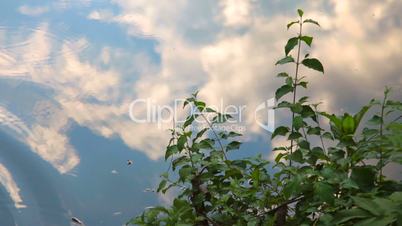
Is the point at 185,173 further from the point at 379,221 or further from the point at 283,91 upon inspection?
the point at 379,221

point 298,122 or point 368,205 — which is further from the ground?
point 298,122

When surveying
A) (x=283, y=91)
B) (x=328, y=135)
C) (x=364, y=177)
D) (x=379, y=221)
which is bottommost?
(x=379, y=221)

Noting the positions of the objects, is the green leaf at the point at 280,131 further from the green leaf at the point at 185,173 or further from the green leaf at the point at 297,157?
the green leaf at the point at 185,173

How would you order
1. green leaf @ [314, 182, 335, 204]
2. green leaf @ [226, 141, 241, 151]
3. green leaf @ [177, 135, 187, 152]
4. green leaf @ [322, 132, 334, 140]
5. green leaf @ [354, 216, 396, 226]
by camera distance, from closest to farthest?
green leaf @ [354, 216, 396, 226] → green leaf @ [314, 182, 335, 204] → green leaf @ [322, 132, 334, 140] → green leaf @ [177, 135, 187, 152] → green leaf @ [226, 141, 241, 151]

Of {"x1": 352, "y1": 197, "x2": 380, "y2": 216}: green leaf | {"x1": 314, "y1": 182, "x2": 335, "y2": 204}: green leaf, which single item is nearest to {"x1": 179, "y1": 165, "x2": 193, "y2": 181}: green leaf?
{"x1": 314, "y1": 182, "x2": 335, "y2": 204}: green leaf

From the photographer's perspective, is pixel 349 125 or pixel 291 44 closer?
pixel 349 125

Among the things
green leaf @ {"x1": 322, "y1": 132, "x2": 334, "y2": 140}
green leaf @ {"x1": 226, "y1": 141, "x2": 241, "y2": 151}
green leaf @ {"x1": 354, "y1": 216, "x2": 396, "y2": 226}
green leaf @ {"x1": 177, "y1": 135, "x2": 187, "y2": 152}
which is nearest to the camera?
green leaf @ {"x1": 354, "y1": 216, "x2": 396, "y2": 226}

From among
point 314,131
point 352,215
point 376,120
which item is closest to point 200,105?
point 314,131


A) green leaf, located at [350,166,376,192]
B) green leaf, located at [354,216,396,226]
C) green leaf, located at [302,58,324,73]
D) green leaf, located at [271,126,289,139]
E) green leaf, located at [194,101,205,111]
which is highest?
green leaf, located at [302,58,324,73]

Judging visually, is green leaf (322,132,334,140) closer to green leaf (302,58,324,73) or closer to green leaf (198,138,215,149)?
green leaf (302,58,324,73)

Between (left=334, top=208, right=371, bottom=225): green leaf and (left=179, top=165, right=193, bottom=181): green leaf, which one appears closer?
(left=334, top=208, right=371, bottom=225): green leaf

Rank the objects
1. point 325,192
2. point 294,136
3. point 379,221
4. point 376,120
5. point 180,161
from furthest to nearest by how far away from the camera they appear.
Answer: point 180,161 → point 294,136 → point 376,120 → point 325,192 → point 379,221

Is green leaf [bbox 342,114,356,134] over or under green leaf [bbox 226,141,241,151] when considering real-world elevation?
under

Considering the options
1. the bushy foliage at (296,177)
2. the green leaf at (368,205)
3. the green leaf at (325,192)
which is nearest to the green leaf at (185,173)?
the bushy foliage at (296,177)
